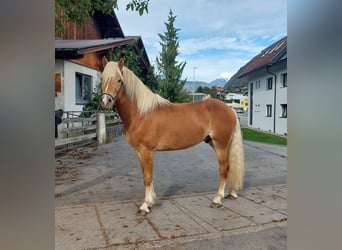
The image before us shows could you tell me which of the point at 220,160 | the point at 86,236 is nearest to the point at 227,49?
the point at 220,160

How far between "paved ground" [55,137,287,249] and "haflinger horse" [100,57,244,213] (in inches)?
8.5

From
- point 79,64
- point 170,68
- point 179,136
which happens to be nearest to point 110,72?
point 179,136

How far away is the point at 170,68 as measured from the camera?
10.7 ft

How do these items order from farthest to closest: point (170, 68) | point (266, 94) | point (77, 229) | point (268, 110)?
point (266, 94), point (268, 110), point (170, 68), point (77, 229)

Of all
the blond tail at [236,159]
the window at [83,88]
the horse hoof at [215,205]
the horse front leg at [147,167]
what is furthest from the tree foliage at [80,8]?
the window at [83,88]

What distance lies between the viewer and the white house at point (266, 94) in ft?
32.1

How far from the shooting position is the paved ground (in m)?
1.71

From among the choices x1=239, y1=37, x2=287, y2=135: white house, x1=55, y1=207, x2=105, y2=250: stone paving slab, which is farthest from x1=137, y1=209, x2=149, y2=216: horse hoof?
x1=239, y1=37, x2=287, y2=135: white house

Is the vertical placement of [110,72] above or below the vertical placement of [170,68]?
below

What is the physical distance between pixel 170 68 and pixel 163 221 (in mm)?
1902

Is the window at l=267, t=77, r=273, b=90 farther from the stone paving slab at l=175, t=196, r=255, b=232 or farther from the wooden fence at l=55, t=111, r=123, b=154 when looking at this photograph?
the stone paving slab at l=175, t=196, r=255, b=232

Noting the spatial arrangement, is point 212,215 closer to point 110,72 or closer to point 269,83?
point 110,72
